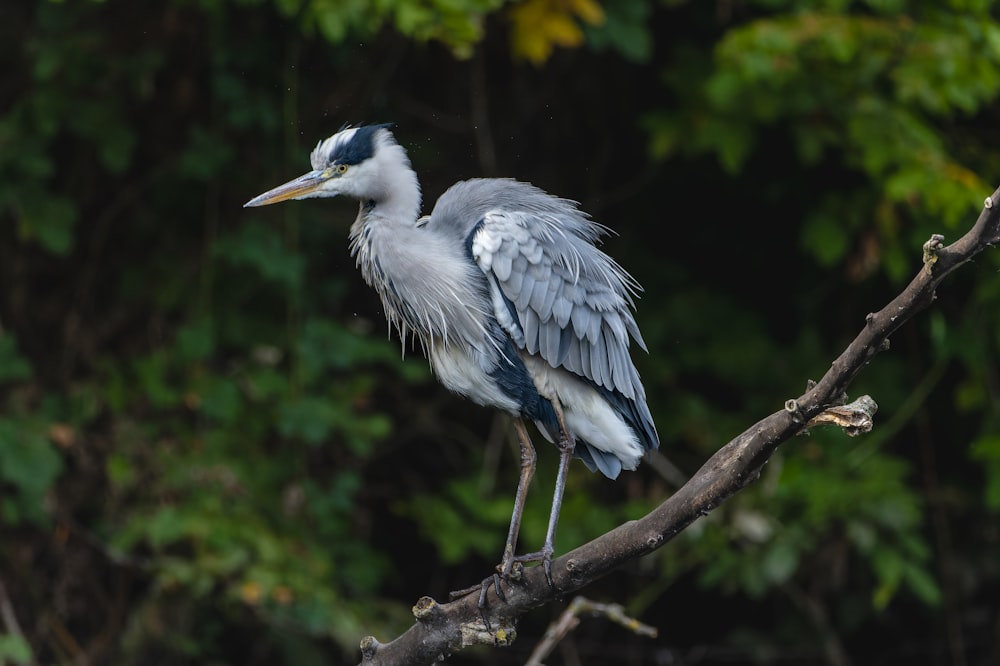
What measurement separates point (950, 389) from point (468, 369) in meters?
2.93

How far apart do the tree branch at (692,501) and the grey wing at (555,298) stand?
0.59m

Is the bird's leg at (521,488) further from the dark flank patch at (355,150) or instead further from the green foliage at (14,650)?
the green foliage at (14,650)

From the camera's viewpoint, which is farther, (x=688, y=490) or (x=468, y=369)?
(x=468, y=369)

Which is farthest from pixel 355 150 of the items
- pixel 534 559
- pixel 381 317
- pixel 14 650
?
pixel 381 317

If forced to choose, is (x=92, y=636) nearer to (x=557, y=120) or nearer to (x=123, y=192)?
(x=123, y=192)

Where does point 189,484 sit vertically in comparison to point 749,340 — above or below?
below

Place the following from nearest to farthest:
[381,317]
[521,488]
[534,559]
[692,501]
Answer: [692,501]
[534,559]
[521,488]
[381,317]

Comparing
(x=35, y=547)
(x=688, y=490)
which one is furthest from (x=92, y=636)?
(x=688, y=490)

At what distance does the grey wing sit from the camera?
9.09 feet

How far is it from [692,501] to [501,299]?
85 cm

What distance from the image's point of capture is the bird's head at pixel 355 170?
9.18 feet

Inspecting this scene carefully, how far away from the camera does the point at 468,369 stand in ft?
9.18

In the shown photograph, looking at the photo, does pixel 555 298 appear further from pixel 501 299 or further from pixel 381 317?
pixel 381 317

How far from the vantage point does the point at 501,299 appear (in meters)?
2.79
